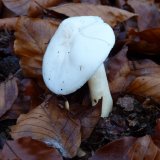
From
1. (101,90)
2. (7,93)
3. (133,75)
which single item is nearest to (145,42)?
(133,75)

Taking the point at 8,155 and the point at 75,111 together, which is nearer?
the point at 8,155

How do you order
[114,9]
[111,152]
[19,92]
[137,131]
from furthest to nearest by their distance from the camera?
[114,9] < [19,92] < [137,131] < [111,152]

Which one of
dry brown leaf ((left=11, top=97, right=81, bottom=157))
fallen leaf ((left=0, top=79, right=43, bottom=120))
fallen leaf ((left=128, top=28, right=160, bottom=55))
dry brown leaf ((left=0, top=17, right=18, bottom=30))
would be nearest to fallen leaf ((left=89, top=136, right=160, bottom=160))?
dry brown leaf ((left=11, top=97, right=81, bottom=157))

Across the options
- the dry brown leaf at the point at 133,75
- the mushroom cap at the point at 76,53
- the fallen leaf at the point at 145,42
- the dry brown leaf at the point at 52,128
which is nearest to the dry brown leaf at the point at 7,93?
the dry brown leaf at the point at 52,128

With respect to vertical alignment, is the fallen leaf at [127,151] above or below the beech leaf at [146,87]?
below

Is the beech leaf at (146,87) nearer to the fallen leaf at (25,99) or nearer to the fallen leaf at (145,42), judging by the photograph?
the fallen leaf at (145,42)

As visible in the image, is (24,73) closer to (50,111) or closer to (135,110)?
(50,111)

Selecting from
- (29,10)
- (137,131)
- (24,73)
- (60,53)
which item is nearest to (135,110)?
(137,131)
